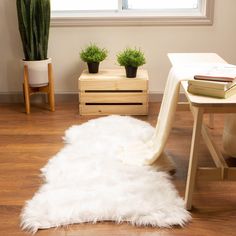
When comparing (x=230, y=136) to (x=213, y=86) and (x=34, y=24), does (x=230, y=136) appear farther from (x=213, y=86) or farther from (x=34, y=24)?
(x=34, y=24)

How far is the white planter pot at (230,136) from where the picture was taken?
2.18 meters

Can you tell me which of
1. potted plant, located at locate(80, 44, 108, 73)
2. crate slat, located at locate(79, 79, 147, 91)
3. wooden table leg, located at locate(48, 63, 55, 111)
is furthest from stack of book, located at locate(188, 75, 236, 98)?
wooden table leg, located at locate(48, 63, 55, 111)

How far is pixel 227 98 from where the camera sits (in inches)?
64.7

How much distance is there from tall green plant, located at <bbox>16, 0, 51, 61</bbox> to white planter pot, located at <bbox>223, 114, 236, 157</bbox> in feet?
5.62

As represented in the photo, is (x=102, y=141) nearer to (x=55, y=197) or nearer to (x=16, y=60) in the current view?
(x=55, y=197)

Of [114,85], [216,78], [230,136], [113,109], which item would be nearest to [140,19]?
[114,85]

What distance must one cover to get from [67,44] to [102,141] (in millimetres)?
1349

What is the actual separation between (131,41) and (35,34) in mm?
897

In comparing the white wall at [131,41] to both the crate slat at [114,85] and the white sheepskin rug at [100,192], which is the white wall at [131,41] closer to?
the crate slat at [114,85]

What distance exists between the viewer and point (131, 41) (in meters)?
3.45

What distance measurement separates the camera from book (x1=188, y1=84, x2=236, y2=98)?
1635 millimetres

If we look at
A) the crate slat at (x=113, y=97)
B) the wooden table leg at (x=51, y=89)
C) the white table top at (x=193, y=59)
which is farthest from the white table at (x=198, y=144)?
the wooden table leg at (x=51, y=89)

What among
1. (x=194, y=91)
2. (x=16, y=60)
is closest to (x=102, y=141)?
(x=194, y=91)

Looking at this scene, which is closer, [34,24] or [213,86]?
[213,86]
